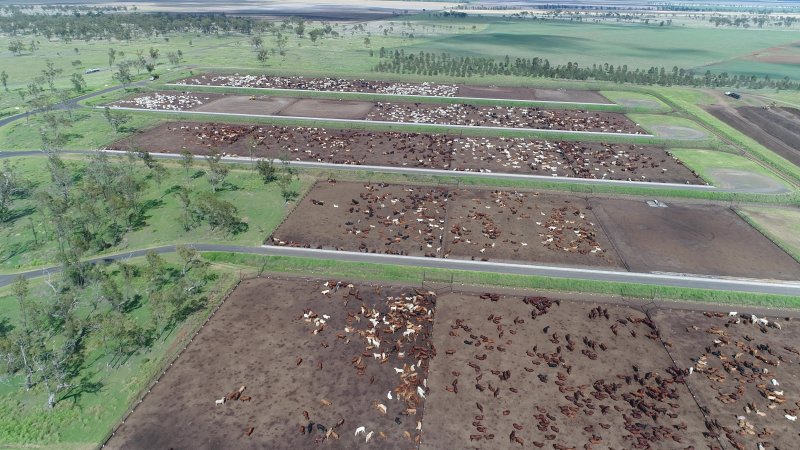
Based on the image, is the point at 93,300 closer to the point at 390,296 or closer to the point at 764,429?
the point at 390,296

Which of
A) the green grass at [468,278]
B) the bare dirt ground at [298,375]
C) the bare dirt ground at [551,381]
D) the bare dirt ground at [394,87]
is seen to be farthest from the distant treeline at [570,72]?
the bare dirt ground at [298,375]

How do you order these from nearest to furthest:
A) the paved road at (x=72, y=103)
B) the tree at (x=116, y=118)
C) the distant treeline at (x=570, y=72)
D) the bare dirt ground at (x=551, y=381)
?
the bare dirt ground at (x=551, y=381)
the tree at (x=116, y=118)
the paved road at (x=72, y=103)
the distant treeline at (x=570, y=72)

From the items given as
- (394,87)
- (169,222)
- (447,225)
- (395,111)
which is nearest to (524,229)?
(447,225)

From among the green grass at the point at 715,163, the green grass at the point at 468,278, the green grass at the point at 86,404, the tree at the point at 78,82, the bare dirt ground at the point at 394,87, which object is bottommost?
the green grass at the point at 86,404

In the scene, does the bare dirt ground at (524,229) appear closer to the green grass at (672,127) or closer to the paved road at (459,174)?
the paved road at (459,174)

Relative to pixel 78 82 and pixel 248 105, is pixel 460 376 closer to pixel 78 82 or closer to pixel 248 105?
pixel 248 105

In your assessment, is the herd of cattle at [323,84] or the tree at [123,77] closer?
the tree at [123,77]

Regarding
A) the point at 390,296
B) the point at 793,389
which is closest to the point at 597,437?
the point at 793,389
